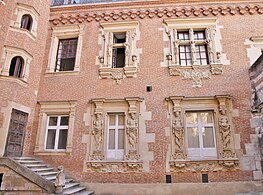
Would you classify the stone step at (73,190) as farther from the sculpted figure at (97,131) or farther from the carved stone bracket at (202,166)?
the carved stone bracket at (202,166)

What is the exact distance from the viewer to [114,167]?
8.78m

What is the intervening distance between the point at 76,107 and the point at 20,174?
363cm

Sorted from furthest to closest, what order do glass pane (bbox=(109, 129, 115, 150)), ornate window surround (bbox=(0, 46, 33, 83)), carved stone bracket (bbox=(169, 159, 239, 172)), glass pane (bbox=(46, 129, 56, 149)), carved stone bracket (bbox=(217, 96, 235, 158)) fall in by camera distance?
glass pane (bbox=(46, 129, 56, 149)) → glass pane (bbox=(109, 129, 115, 150)) → ornate window surround (bbox=(0, 46, 33, 83)) → carved stone bracket (bbox=(217, 96, 235, 158)) → carved stone bracket (bbox=(169, 159, 239, 172))

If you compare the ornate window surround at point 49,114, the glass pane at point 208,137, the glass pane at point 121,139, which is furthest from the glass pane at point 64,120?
the glass pane at point 208,137

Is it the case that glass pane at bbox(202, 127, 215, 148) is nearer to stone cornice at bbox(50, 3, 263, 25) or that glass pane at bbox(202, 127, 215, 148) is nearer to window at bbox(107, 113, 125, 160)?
window at bbox(107, 113, 125, 160)

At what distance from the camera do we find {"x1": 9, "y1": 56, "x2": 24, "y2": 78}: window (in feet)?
30.8

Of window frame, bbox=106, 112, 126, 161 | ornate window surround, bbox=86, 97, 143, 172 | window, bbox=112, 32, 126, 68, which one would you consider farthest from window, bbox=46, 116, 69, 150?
window, bbox=112, 32, 126, 68

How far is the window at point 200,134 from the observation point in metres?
8.73

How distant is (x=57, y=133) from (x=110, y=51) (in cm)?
463

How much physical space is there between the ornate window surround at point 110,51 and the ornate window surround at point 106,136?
1.28 m

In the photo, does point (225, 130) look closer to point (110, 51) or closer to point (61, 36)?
point (110, 51)

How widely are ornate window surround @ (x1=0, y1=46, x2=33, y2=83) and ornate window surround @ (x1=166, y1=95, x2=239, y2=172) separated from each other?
647 centimetres

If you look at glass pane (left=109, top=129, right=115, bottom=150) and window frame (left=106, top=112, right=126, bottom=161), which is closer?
window frame (left=106, top=112, right=126, bottom=161)

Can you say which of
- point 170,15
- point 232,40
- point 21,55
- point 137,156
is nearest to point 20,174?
point 137,156
